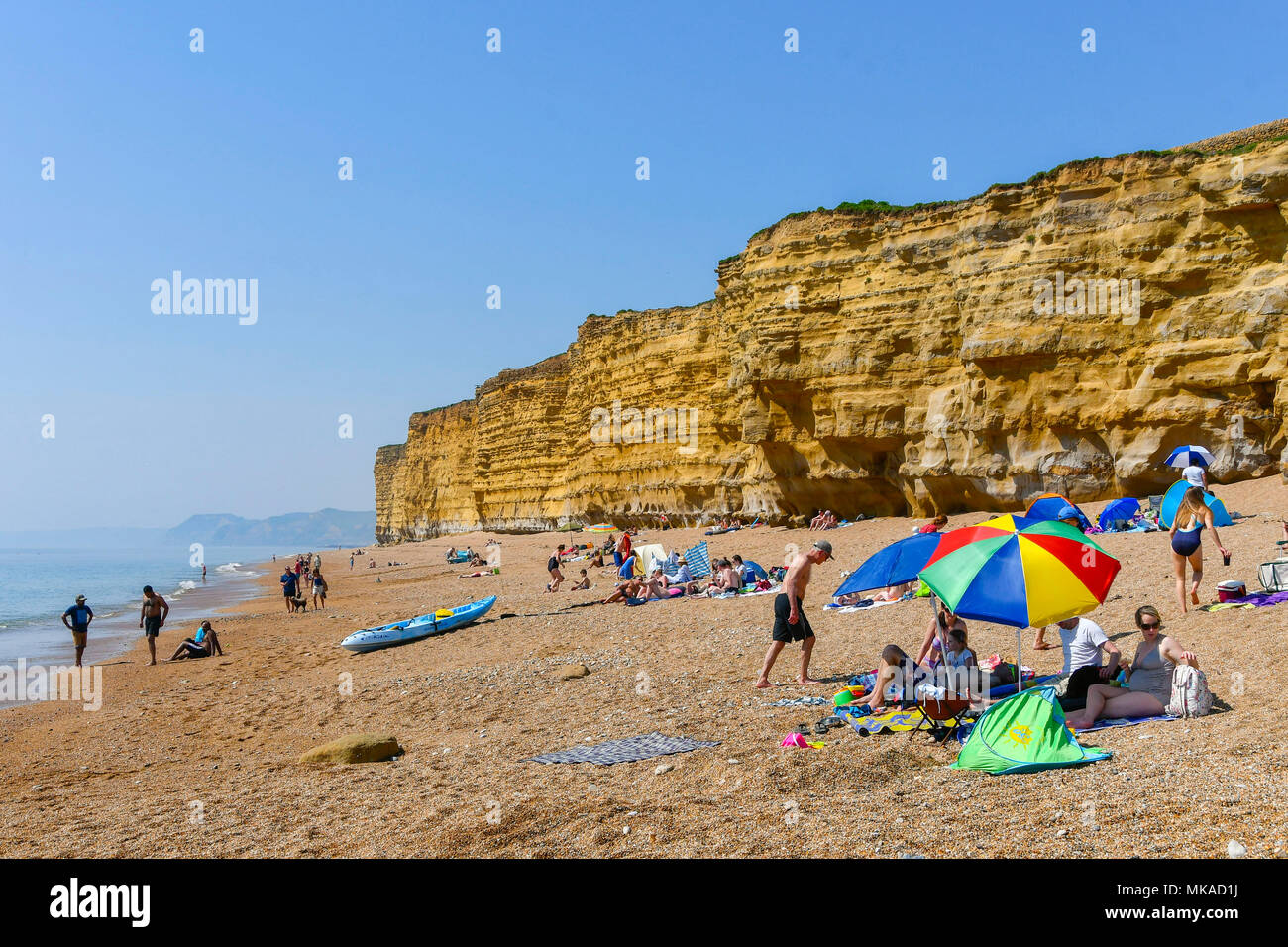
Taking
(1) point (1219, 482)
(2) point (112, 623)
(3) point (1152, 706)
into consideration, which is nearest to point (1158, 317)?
(1) point (1219, 482)

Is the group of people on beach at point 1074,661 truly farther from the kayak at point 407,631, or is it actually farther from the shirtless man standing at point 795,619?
the kayak at point 407,631

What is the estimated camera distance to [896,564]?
759 centimetres

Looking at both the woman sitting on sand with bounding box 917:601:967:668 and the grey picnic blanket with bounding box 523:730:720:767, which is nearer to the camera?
the grey picnic blanket with bounding box 523:730:720:767

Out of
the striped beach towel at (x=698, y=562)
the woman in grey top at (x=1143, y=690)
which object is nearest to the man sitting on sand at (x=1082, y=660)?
the woman in grey top at (x=1143, y=690)

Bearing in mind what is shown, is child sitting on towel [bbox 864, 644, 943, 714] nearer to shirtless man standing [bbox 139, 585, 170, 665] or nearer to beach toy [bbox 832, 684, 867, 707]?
beach toy [bbox 832, 684, 867, 707]

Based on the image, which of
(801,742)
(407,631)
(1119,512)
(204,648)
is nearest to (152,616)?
(204,648)

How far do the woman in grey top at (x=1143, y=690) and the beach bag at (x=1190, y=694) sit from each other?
12 centimetres

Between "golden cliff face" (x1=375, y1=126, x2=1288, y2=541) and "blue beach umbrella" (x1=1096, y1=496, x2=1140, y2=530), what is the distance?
285 centimetres

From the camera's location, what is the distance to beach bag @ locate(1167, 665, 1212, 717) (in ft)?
18.6

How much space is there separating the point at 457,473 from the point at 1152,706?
70.0m

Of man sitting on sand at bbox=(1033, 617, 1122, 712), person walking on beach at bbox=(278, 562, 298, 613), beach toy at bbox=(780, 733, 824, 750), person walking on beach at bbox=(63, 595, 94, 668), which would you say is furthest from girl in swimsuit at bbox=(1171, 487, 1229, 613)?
person walking on beach at bbox=(278, 562, 298, 613)

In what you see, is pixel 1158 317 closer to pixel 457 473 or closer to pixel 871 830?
pixel 871 830

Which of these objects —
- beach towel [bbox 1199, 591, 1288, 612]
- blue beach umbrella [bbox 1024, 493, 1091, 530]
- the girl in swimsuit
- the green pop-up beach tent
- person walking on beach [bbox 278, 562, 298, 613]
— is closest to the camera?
the green pop-up beach tent
